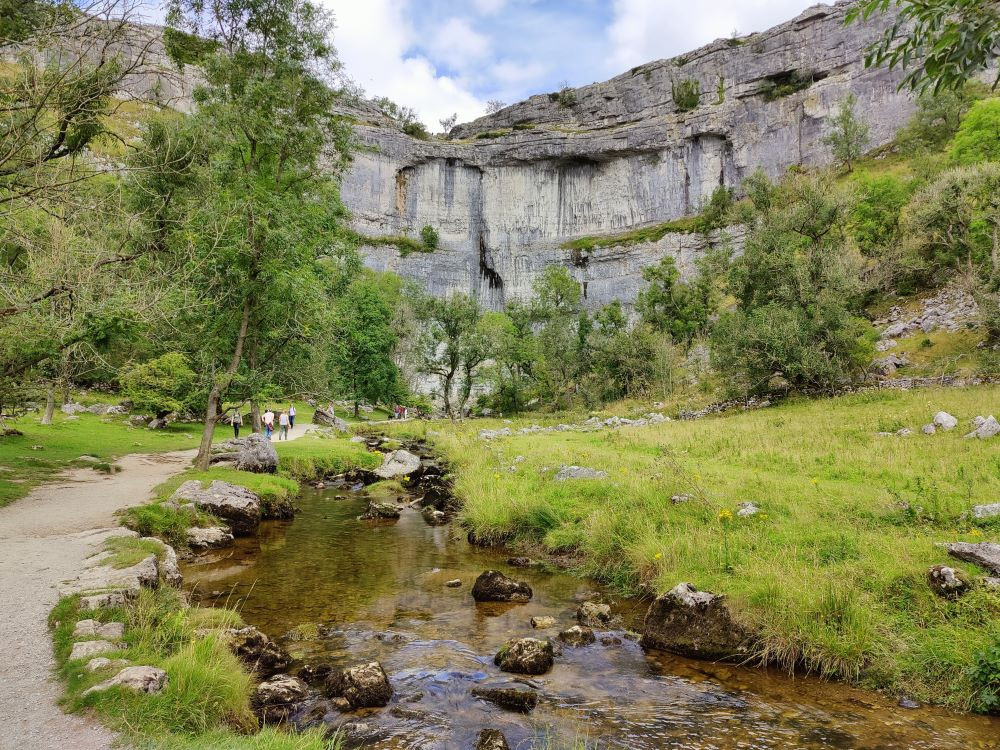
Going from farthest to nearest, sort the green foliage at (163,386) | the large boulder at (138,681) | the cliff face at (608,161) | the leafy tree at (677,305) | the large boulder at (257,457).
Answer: the cliff face at (608,161), the leafy tree at (677,305), the green foliage at (163,386), the large boulder at (257,457), the large boulder at (138,681)

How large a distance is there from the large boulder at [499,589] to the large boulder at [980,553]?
5.80 metres

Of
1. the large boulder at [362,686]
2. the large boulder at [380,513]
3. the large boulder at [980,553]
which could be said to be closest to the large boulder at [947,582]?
the large boulder at [980,553]

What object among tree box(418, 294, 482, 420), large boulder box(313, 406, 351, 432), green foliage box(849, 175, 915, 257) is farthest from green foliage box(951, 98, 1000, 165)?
large boulder box(313, 406, 351, 432)

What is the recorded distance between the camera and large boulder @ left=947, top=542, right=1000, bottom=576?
6.36m

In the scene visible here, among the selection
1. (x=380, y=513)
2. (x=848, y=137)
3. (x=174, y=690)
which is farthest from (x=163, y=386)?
(x=848, y=137)

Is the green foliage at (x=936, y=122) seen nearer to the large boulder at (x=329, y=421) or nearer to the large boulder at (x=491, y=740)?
the large boulder at (x=329, y=421)

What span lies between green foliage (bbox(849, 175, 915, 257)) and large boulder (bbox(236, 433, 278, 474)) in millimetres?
40854

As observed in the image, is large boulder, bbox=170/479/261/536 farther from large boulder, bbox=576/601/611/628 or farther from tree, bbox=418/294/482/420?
tree, bbox=418/294/482/420

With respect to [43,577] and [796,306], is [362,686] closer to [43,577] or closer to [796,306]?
[43,577]

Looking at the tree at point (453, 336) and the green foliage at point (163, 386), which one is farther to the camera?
the tree at point (453, 336)

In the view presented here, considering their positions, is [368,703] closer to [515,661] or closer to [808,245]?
[515,661]

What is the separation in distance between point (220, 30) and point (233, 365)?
1158 centimetres

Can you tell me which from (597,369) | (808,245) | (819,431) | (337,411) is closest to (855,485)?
(819,431)

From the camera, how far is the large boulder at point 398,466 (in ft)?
69.1
